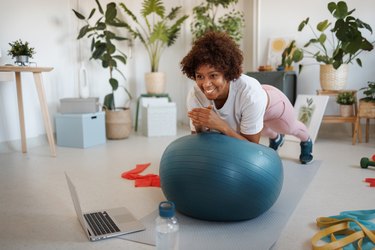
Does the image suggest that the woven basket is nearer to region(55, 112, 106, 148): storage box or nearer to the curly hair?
the curly hair

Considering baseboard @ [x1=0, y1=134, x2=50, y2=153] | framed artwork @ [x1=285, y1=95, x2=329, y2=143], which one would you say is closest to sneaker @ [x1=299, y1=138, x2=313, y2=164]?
framed artwork @ [x1=285, y1=95, x2=329, y2=143]

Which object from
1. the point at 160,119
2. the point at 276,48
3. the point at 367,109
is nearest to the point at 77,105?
the point at 160,119

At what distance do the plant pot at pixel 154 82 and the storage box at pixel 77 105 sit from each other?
820mm

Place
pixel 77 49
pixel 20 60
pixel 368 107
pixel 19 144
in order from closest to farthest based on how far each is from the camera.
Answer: pixel 20 60
pixel 368 107
pixel 19 144
pixel 77 49

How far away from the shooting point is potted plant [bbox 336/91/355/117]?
10.9ft

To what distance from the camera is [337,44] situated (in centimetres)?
359

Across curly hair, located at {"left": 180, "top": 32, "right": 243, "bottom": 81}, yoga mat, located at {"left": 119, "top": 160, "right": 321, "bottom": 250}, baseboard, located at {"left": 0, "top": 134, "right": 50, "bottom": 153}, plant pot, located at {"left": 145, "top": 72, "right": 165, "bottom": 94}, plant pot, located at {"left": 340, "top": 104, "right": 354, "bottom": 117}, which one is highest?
curly hair, located at {"left": 180, "top": 32, "right": 243, "bottom": 81}

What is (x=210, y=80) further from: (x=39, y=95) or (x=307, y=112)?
(x=307, y=112)

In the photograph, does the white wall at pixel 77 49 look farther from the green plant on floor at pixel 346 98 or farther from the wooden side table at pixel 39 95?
the green plant on floor at pixel 346 98

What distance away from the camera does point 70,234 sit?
157 centimetres

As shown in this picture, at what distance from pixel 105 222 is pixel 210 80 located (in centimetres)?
82

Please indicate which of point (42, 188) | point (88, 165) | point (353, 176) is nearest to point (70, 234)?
point (42, 188)

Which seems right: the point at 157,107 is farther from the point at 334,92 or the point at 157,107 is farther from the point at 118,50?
the point at 334,92

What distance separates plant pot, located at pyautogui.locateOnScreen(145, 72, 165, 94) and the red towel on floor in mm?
1626
